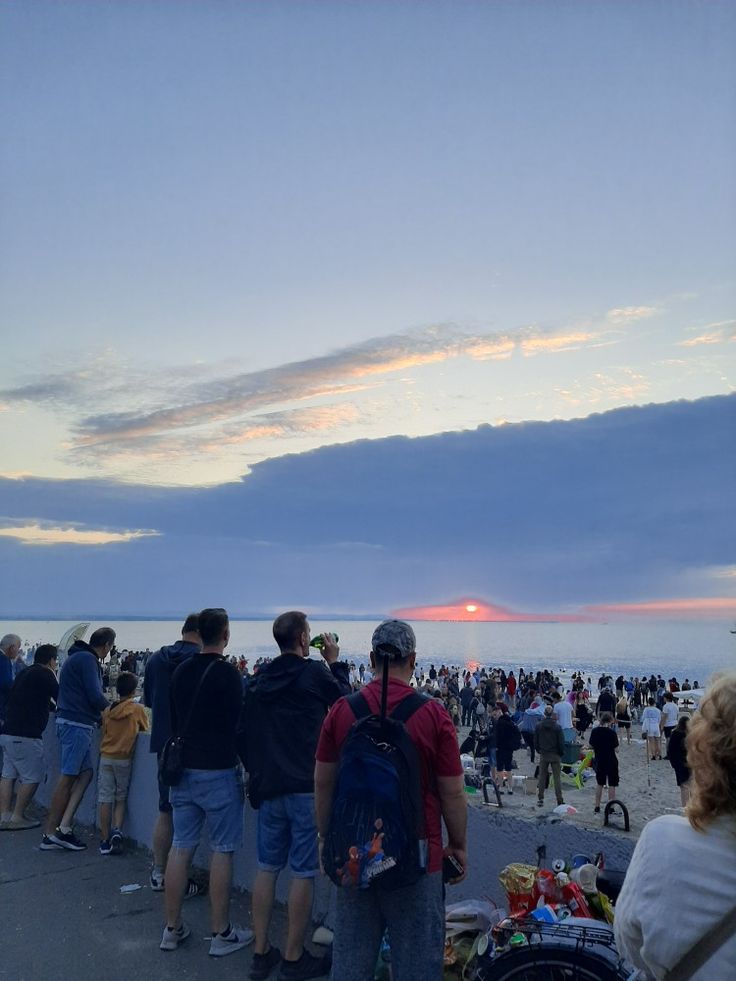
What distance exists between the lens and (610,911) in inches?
128

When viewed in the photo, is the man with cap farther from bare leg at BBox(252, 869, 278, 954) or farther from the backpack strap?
the backpack strap

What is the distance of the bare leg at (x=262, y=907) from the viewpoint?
4.06 meters

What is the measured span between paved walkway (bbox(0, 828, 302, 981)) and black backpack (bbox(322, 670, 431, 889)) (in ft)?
6.02

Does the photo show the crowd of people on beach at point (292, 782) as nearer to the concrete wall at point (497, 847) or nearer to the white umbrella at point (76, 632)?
the concrete wall at point (497, 847)

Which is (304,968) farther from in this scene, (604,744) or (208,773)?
(604,744)

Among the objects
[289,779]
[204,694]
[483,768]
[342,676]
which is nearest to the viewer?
[289,779]

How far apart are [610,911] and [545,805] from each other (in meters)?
11.4

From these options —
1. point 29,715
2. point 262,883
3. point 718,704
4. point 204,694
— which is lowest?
point 262,883

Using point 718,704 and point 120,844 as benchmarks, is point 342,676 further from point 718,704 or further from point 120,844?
point 718,704

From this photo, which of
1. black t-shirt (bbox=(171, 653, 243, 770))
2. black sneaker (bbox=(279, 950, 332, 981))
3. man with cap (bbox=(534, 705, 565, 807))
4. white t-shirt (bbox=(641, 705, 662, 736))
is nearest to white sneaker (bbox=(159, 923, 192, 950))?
black sneaker (bbox=(279, 950, 332, 981))

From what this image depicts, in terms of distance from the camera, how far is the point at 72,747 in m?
6.27

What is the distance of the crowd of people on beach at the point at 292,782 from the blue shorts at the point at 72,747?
0.4 inches

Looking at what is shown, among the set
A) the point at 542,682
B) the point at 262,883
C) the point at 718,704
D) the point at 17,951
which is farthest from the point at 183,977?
the point at 542,682

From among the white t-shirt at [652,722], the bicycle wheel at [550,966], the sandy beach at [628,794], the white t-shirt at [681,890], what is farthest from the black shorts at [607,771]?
the white t-shirt at [681,890]
